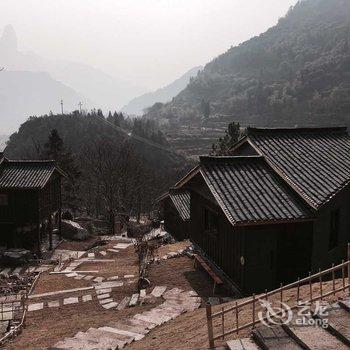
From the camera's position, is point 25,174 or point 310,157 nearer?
point 310,157

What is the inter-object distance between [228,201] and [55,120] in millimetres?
119209

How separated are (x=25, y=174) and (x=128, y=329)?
72.4ft

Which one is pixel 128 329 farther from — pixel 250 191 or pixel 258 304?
pixel 250 191

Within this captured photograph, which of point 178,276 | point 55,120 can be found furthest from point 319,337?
point 55,120

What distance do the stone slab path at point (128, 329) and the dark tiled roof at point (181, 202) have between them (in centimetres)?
1692

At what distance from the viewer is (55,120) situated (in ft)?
412

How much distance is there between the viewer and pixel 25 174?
31.2 meters

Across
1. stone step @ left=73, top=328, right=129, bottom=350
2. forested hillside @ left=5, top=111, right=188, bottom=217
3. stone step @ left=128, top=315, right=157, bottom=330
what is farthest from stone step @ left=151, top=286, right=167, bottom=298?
forested hillside @ left=5, top=111, right=188, bottom=217

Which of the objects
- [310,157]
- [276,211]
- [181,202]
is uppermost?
[310,157]

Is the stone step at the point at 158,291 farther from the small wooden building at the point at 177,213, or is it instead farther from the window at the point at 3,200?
the window at the point at 3,200

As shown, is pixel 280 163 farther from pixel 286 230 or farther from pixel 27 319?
pixel 27 319

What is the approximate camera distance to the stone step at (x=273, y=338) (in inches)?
309

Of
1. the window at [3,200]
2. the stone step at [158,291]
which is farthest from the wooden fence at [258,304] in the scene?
the window at [3,200]

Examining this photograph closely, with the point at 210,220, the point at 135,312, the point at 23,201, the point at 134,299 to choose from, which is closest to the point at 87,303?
the point at 134,299
